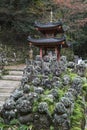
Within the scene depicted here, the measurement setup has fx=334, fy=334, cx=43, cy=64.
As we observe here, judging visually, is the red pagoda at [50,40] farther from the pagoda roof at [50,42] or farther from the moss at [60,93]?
the moss at [60,93]

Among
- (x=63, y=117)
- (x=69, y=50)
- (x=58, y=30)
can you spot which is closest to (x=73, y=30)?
(x=69, y=50)

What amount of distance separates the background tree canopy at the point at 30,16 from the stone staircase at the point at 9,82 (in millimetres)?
6757

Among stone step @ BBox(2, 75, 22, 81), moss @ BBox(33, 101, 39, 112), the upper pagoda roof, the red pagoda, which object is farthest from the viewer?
the upper pagoda roof

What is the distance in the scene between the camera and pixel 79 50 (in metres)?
33.9

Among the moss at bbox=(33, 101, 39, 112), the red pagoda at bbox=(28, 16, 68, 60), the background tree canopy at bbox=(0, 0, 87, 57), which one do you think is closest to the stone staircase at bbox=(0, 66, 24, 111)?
the moss at bbox=(33, 101, 39, 112)

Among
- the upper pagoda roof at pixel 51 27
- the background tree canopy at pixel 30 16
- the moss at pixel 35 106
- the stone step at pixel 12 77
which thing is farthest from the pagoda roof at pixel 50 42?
the background tree canopy at pixel 30 16

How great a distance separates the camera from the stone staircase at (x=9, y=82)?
1462 centimetres

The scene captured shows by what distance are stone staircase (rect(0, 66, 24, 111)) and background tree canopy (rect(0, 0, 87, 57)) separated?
676 centimetres

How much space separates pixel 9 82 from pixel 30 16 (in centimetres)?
1151

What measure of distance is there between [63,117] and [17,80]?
293 inches

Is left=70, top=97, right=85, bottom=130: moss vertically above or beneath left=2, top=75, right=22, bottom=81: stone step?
above

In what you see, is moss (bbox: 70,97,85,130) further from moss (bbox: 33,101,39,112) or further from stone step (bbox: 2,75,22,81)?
stone step (bbox: 2,75,22,81)

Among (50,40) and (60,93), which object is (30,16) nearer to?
(50,40)

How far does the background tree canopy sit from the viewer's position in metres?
27.5
